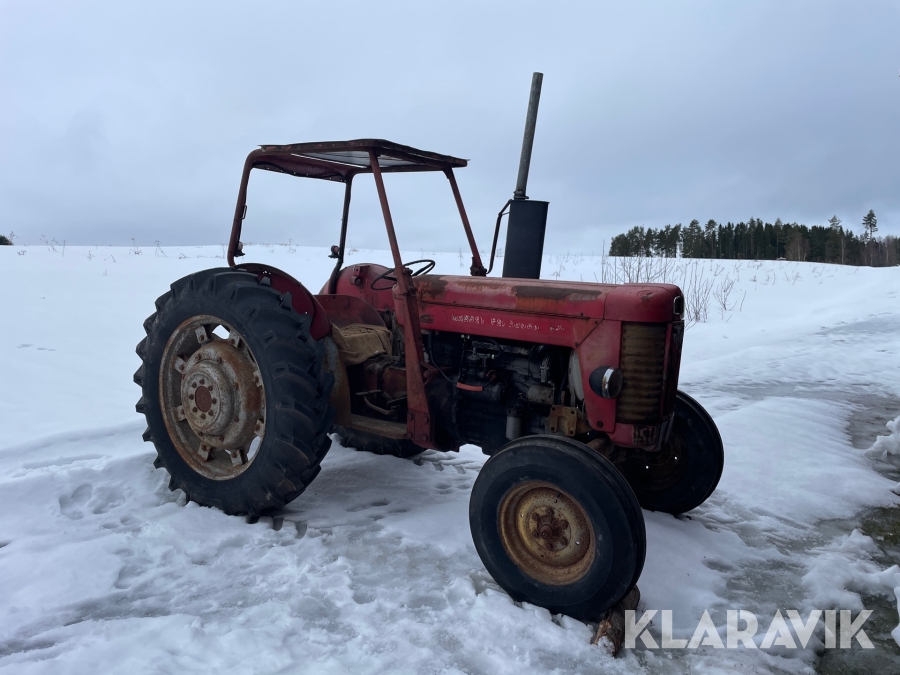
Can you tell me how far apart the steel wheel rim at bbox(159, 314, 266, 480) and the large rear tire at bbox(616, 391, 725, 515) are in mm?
2185

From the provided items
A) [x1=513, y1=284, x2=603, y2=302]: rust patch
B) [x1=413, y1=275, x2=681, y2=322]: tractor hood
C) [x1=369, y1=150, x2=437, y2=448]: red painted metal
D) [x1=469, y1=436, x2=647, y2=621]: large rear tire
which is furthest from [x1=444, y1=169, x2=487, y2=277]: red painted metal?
[x1=469, y1=436, x2=647, y2=621]: large rear tire

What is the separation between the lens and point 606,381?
9.14 ft

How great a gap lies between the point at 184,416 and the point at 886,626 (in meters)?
3.62

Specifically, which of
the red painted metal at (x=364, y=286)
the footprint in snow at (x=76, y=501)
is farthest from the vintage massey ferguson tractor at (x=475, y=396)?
the red painted metal at (x=364, y=286)

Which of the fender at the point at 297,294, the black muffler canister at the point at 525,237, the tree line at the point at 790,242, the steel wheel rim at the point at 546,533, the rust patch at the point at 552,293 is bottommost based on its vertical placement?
the steel wheel rim at the point at 546,533

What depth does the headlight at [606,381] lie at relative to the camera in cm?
279

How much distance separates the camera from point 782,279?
17734 mm

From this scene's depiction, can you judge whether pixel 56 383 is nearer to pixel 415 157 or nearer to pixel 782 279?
pixel 415 157

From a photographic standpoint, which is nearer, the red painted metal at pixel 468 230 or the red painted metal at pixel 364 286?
the red painted metal at pixel 468 230

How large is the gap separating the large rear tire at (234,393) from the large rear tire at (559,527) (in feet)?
3.46

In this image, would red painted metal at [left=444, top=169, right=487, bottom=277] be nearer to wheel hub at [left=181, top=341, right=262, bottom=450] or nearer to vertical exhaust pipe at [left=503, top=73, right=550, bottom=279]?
vertical exhaust pipe at [left=503, top=73, right=550, bottom=279]

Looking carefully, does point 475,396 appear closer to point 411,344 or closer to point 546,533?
point 411,344

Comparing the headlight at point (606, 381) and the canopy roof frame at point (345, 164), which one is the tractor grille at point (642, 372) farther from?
the canopy roof frame at point (345, 164)

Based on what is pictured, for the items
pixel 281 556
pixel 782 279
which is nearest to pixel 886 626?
pixel 281 556
